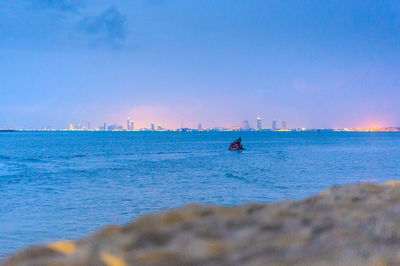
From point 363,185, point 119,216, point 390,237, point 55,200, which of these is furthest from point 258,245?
point 55,200

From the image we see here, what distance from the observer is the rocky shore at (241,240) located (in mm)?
2854

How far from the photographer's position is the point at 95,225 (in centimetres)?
1462

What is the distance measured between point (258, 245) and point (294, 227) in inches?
28.2

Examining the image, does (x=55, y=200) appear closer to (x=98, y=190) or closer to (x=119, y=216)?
(x=98, y=190)

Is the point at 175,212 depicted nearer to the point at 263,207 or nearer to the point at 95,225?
the point at 263,207

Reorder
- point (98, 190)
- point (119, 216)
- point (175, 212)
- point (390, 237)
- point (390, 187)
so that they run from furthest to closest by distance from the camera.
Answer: point (98, 190) < point (119, 216) < point (390, 187) < point (175, 212) < point (390, 237)

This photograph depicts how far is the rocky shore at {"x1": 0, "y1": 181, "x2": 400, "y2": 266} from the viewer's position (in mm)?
2854

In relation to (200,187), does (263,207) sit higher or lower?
higher

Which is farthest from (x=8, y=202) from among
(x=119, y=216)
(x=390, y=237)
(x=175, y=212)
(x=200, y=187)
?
(x=390, y=237)

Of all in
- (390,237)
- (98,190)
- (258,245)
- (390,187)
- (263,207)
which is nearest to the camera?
(258,245)

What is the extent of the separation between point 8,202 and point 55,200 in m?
2.59

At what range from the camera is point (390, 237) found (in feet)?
11.3

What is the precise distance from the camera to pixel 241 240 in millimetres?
3334

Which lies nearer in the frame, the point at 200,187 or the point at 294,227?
the point at 294,227
